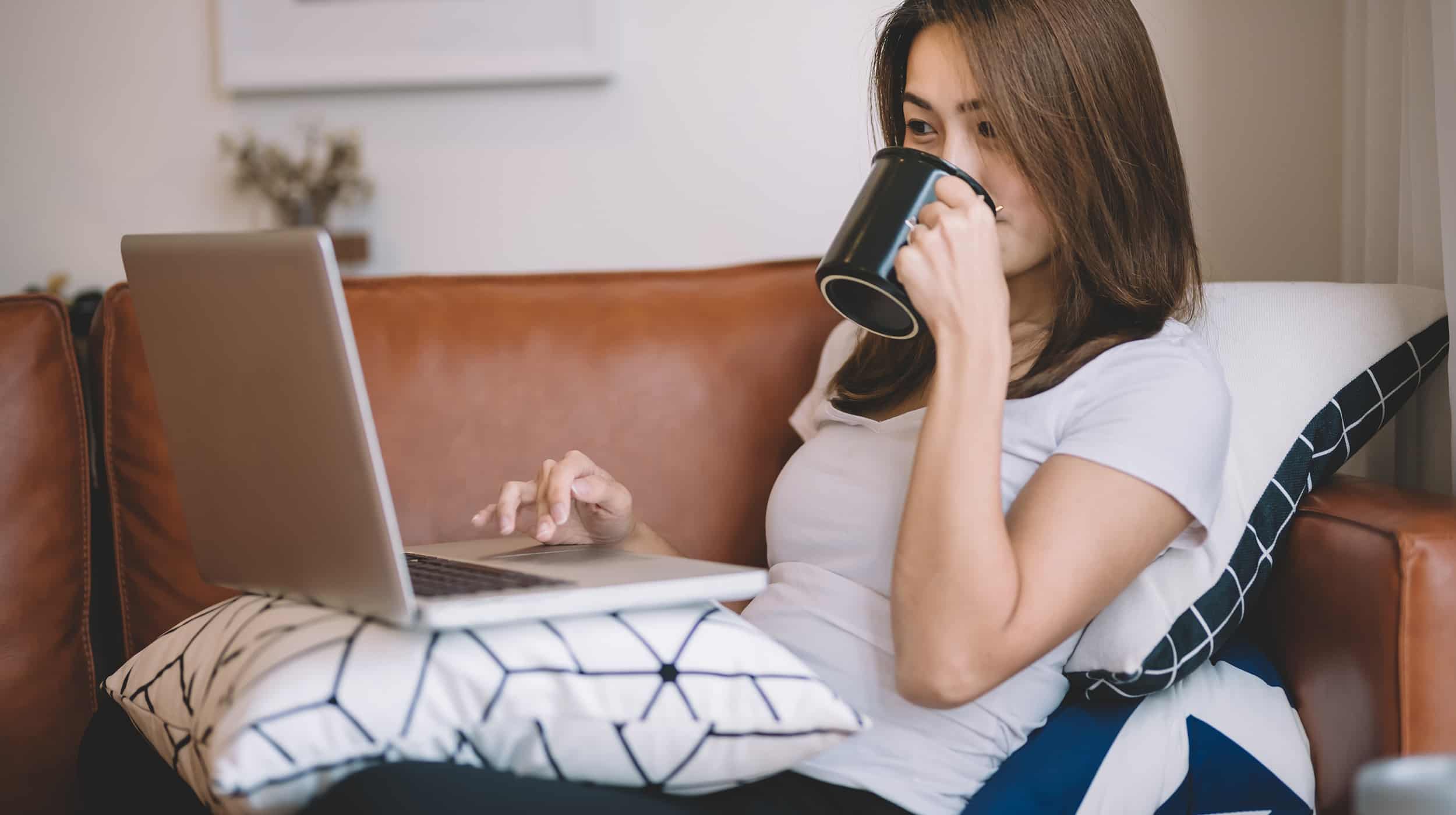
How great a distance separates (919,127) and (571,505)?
0.48m

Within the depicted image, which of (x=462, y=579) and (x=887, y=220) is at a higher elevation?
(x=887, y=220)

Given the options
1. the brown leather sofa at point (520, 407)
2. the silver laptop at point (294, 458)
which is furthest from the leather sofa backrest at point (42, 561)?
the silver laptop at point (294, 458)

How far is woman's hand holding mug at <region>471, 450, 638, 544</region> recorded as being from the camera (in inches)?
36.5

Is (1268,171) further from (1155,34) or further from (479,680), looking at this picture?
(479,680)

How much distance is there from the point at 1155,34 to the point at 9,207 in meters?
2.12

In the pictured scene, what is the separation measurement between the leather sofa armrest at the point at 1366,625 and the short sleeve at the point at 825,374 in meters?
0.47

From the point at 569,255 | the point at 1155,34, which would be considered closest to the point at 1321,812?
the point at 1155,34

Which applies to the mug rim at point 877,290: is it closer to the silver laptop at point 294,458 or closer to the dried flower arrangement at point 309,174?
the silver laptop at point 294,458

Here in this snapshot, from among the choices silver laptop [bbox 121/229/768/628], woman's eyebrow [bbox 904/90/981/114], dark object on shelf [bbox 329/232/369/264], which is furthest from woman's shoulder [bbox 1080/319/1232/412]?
dark object on shelf [bbox 329/232/369/264]

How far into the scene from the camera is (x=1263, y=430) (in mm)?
979

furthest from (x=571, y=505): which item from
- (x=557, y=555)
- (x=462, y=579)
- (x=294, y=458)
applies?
(x=294, y=458)

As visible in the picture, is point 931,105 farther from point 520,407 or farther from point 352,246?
point 352,246

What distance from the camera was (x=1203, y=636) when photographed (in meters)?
0.91

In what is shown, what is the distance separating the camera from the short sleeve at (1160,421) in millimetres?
816
